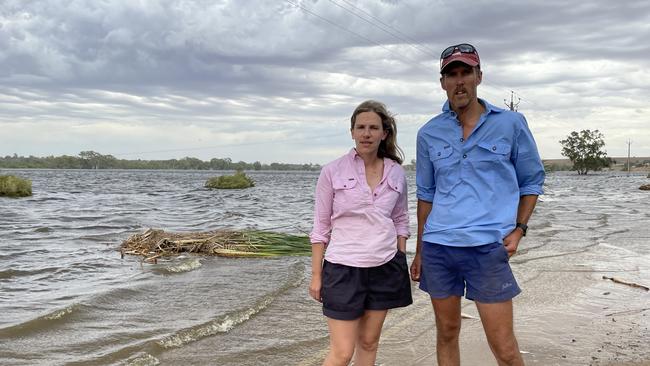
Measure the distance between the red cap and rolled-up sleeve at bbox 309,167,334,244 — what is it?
3.15ft

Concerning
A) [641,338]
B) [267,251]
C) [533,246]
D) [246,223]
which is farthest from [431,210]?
[246,223]

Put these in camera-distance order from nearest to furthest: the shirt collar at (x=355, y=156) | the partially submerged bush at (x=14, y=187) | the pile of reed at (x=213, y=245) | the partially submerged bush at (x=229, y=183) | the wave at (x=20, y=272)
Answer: the shirt collar at (x=355, y=156) < the wave at (x=20, y=272) < the pile of reed at (x=213, y=245) < the partially submerged bush at (x=14, y=187) < the partially submerged bush at (x=229, y=183)

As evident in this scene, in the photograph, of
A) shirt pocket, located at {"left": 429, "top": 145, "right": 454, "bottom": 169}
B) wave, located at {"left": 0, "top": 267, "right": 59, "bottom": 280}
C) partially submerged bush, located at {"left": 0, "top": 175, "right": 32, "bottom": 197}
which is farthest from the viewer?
partially submerged bush, located at {"left": 0, "top": 175, "right": 32, "bottom": 197}

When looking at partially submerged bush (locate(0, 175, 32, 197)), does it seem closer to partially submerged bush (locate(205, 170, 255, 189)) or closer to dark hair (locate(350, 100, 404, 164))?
partially submerged bush (locate(205, 170, 255, 189))

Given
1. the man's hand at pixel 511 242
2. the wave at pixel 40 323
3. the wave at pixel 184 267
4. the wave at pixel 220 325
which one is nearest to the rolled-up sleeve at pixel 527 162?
the man's hand at pixel 511 242

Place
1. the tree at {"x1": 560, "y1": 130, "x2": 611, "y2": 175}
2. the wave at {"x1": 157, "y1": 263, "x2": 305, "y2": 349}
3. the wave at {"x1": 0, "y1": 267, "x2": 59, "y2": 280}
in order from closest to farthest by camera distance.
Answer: the wave at {"x1": 157, "y1": 263, "x2": 305, "y2": 349}
the wave at {"x1": 0, "y1": 267, "x2": 59, "y2": 280}
the tree at {"x1": 560, "y1": 130, "x2": 611, "y2": 175}

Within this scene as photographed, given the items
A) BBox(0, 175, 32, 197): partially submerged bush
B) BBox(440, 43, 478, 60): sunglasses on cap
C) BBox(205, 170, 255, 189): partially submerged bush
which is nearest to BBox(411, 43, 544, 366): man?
BBox(440, 43, 478, 60): sunglasses on cap

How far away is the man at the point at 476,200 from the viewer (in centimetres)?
318

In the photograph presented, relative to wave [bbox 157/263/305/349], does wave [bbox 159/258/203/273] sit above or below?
below

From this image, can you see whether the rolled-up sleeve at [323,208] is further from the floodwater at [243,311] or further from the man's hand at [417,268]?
the floodwater at [243,311]

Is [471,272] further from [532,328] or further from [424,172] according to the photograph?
[532,328]

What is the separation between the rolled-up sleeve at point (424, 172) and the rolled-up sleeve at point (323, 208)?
545mm

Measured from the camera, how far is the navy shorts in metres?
3.42

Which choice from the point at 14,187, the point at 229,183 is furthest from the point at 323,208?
the point at 229,183
